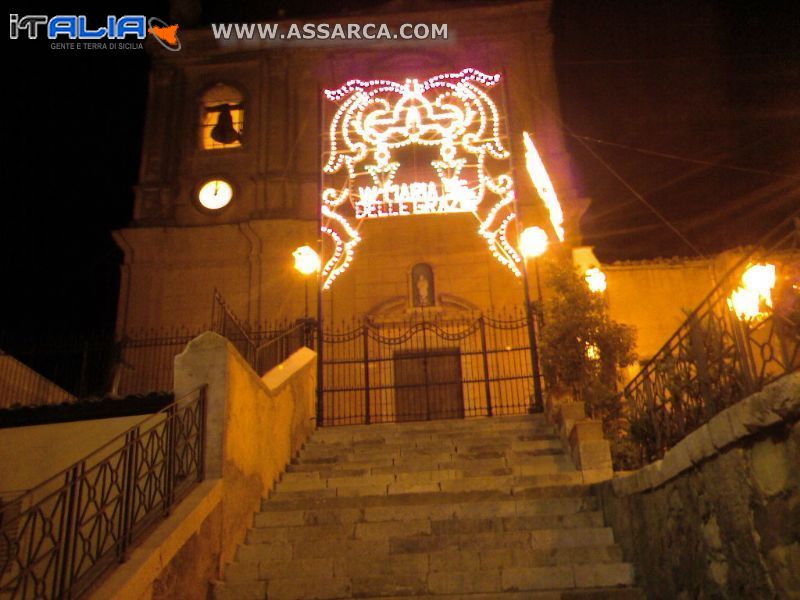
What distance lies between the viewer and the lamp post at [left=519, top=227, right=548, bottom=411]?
11188 mm

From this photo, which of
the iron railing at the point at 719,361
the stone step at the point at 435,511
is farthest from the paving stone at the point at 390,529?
the iron railing at the point at 719,361

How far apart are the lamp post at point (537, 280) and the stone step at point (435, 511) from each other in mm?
4283

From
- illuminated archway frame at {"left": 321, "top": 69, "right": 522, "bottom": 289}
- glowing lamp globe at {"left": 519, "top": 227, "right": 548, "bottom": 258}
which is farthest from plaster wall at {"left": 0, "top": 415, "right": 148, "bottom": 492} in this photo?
glowing lamp globe at {"left": 519, "top": 227, "right": 548, "bottom": 258}

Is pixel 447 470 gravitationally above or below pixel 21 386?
below

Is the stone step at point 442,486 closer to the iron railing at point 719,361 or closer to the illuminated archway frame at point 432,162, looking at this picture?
the iron railing at point 719,361

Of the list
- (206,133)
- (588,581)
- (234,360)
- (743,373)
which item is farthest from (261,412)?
(206,133)

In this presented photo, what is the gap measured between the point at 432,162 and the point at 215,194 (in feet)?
18.6

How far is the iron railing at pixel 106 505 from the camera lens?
13.0 feet

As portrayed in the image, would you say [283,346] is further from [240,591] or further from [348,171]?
[240,591]

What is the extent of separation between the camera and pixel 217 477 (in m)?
6.20

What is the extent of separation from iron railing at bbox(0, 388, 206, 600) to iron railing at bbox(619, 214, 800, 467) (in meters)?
4.01

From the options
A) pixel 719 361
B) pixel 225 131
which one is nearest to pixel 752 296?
pixel 719 361

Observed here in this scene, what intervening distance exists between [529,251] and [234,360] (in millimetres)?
7245

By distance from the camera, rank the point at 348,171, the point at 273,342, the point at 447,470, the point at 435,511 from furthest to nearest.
Result: the point at 348,171 < the point at 273,342 < the point at 447,470 < the point at 435,511
